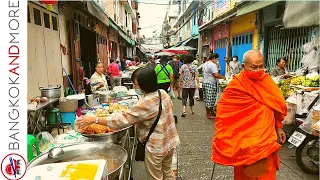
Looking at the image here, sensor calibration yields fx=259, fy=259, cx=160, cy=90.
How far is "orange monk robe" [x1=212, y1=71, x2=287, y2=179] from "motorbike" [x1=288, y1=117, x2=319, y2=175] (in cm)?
168

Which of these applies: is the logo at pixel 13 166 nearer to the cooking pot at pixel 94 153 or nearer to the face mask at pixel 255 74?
the cooking pot at pixel 94 153

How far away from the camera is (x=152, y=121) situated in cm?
278

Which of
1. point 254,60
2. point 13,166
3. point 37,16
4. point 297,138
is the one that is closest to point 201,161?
point 297,138

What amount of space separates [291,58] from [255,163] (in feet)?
25.6

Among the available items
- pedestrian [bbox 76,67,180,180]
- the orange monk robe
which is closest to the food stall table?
pedestrian [bbox 76,67,180,180]

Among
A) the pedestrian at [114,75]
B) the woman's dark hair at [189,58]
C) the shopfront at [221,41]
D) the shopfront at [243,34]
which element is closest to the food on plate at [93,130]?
the woman's dark hair at [189,58]

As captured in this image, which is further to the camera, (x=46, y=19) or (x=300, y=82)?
(x=46, y=19)

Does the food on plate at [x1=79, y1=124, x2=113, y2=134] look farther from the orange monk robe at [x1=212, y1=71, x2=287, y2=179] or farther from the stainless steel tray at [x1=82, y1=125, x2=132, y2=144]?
the orange monk robe at [x1=212, y1=71, x2=287, y2=179]

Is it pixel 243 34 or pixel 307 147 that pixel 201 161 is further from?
pixel 243 34

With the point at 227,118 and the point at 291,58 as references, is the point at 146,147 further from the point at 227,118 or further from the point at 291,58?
the point at 291,58

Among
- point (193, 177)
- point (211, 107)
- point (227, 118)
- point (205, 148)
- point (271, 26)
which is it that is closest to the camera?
point (227, 118)

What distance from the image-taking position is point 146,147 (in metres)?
2.85

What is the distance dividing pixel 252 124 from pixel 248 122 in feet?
0.16

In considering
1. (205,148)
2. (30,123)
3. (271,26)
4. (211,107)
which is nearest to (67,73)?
(30,123)
